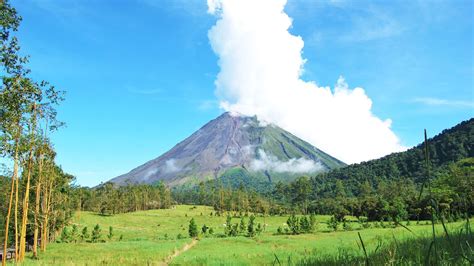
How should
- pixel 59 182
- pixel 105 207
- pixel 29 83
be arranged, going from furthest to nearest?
pixel 105 207, pixel 59 182, pixel 29 83

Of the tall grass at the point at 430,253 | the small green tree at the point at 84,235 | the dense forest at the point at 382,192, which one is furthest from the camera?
the small green tree at the point at 84,235

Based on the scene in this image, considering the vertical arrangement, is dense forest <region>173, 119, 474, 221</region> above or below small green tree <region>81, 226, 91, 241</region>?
above

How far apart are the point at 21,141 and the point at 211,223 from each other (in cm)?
8177

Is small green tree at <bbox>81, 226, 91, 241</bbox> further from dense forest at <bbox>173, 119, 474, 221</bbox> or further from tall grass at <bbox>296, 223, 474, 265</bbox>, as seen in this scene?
tall grass at <bbox>296, 223, 474, 265</bbox>

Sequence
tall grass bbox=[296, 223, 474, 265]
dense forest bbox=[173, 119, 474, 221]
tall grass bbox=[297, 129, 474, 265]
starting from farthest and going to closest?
dense forest bbox=[173, 119, 474, 221] → tall grass bbox=[296, 223, 474, 265] → tall grass bbox=[297, 129, 474, 265]

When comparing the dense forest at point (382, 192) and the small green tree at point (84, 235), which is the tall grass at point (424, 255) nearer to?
the dense forest at point (382, 192)

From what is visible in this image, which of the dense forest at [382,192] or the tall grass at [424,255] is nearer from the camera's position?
the tall grass at [424,255]

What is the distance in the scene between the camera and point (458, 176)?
131 feet

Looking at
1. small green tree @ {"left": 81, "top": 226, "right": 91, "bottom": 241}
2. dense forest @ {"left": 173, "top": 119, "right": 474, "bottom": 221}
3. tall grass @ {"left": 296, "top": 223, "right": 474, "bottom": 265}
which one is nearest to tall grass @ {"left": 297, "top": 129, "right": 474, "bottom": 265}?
tall grass @ {"left": 296, "top": 223, "right": 474, "bottom": 265}

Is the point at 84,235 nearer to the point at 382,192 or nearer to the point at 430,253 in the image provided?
the point at 430,253

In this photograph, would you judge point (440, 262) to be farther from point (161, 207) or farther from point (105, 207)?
point (161, 207)

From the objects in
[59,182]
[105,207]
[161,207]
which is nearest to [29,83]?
[59,182]

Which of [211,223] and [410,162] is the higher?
[410,162]

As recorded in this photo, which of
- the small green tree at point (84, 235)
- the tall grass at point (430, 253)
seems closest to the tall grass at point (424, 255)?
the tall grass at point (430, 253)
